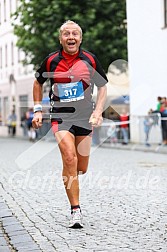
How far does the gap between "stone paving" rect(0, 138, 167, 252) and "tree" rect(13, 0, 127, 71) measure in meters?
19.6

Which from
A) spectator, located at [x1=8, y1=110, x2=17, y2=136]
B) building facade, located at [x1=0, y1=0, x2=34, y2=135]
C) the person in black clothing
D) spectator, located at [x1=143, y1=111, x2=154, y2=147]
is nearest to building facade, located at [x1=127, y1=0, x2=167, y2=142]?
spectator, located at [x1=143, y1=111, x2=154, y2=147]

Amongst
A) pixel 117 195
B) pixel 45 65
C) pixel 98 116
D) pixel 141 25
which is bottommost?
pixel 117 195

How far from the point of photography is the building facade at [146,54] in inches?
1020

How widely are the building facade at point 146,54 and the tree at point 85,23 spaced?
408cm

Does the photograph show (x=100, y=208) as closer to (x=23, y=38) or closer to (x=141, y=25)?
(x=141, y=25)

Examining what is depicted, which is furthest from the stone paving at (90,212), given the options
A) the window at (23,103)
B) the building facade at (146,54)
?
the window at (23,103)

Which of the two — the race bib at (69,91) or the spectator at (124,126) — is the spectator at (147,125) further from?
the race bib at (69,91)

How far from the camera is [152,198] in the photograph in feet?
29.1

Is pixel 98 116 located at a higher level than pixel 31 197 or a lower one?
higher

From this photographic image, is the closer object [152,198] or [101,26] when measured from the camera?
[152,198]

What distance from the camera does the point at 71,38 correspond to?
21.8ft

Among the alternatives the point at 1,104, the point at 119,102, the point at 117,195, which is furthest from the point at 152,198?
the point at 1,104

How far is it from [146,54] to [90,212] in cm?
2012

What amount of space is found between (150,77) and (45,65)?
66.3ft
